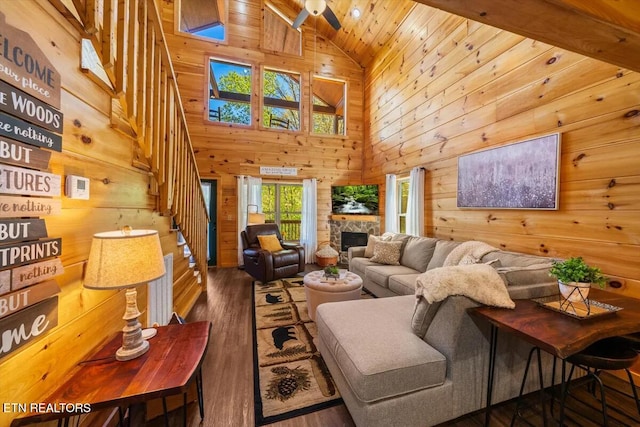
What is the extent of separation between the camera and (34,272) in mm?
929

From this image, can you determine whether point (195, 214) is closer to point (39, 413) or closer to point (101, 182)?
point (101, 182)

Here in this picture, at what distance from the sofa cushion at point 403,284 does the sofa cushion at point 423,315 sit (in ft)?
4.01

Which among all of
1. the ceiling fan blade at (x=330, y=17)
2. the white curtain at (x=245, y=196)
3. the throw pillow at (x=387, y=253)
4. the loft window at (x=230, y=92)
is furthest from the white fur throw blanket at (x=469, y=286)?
the loft window at (x=230, y=92)

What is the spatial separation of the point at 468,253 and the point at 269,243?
320cm

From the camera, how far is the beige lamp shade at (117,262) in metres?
1.09

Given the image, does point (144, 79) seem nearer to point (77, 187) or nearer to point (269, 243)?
point (77, 187)

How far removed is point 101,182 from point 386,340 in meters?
1.95

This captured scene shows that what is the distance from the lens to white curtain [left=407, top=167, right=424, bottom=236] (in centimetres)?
408

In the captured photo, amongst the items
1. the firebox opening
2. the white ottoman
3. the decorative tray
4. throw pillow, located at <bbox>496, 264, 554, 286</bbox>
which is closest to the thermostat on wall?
the white ottoman

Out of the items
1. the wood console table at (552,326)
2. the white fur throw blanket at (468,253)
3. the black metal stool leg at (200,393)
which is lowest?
the black metal stool leg at (200,393)

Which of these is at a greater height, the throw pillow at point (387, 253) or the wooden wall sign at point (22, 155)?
the wooden wall sign at point (22, 155)

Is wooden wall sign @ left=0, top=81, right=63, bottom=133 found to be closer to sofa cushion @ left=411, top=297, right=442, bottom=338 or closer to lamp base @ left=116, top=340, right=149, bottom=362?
lamp base @ left=116, top=340, right=149, bottom=362

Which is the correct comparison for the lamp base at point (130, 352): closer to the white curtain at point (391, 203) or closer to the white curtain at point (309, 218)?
the white curtain at point (391, 203)

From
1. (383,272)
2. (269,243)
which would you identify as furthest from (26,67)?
(269,243)
